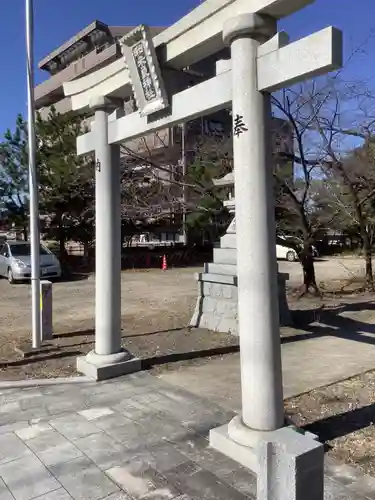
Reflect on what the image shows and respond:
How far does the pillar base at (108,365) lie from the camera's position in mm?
5359

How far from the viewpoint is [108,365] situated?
17.8 ft

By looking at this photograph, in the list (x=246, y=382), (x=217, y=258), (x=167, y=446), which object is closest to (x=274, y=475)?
(x=246, y=382)

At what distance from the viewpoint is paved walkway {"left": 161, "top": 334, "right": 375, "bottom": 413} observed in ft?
16.6

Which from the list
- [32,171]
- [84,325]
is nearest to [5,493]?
[32,171]

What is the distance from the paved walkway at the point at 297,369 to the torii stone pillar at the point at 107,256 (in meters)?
0.76

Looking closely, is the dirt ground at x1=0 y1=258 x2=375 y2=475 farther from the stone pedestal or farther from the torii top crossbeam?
the torii top crossbeam

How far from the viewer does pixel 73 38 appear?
118ft

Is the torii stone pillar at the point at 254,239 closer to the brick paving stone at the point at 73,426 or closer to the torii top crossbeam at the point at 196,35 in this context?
the torii top crossbeam at the point at 196,35

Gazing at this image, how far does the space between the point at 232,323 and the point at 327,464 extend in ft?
14.9

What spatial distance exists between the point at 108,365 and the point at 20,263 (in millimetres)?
11809

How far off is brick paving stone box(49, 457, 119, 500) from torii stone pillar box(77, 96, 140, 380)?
6.56 feet

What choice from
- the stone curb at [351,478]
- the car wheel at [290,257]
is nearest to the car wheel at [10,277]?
the stone curb at [351,478]

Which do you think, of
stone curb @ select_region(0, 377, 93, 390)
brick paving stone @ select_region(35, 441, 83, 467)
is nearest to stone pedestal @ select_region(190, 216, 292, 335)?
stone curb @ select_region(0, 377, 93, 390)

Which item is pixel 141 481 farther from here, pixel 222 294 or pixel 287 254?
pixel 287 254
